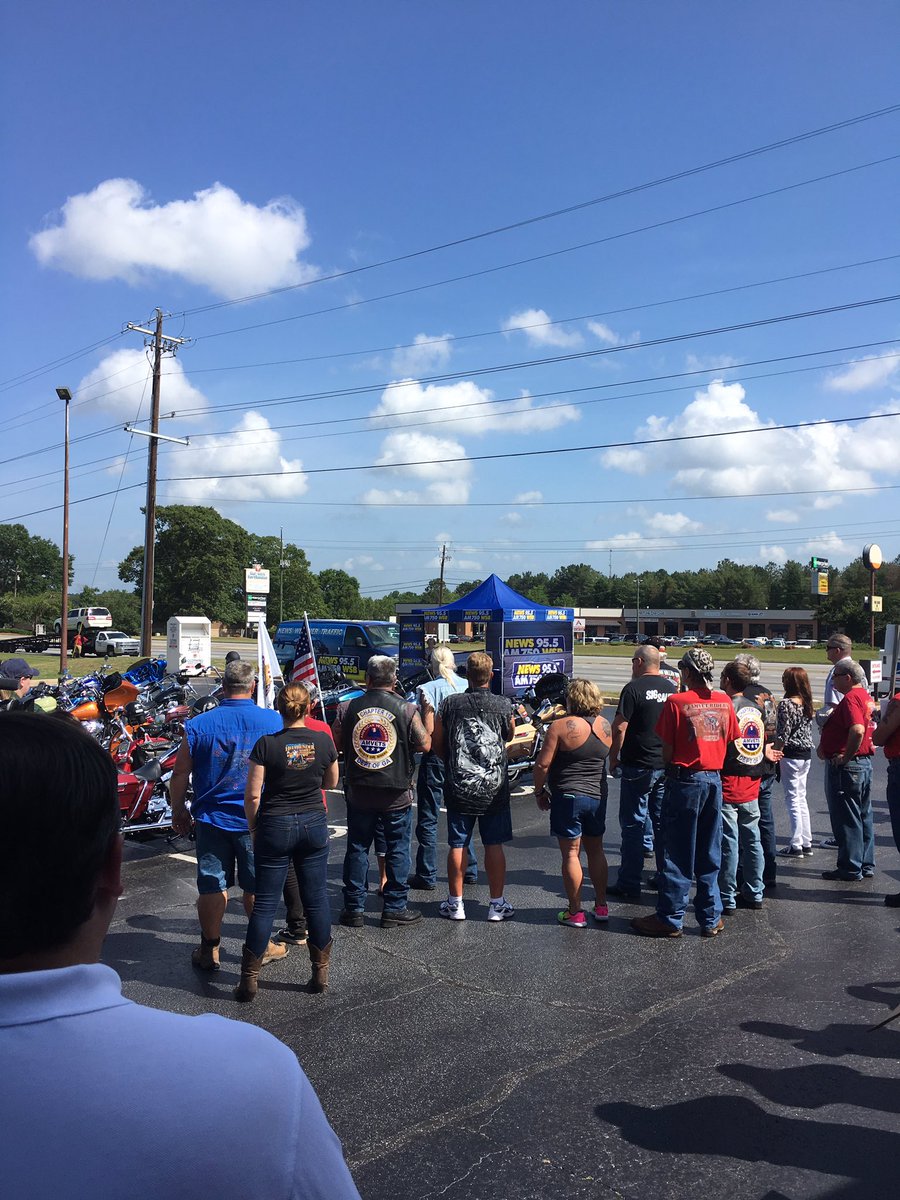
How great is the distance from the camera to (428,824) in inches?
297

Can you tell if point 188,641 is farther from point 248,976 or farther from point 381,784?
point 248,976

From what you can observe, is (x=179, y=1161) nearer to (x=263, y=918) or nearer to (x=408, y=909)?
(x=263, y=918)

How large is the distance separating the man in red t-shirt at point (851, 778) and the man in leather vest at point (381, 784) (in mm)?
3613

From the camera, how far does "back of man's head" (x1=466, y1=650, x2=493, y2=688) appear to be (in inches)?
259

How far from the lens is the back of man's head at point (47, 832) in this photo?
44.2 inches

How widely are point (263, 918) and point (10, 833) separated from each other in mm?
4238

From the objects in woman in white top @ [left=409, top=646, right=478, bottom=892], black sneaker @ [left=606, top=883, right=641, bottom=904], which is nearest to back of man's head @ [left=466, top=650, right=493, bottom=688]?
woman in white top @ [left=409, top=646, right=478, bottom=892]

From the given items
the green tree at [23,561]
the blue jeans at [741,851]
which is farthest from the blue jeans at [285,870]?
the green tree at [23,561]

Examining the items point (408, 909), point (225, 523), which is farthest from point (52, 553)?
point (408, 909)

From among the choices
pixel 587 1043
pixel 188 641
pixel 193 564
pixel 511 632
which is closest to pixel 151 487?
pixel 188 641

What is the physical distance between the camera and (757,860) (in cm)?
679

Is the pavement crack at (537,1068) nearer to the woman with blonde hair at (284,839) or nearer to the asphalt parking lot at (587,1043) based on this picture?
the asphalt parking lot at (587,1043)

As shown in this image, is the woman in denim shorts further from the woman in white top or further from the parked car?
the parked car

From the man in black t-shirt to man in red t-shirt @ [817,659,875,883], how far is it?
145 cm
